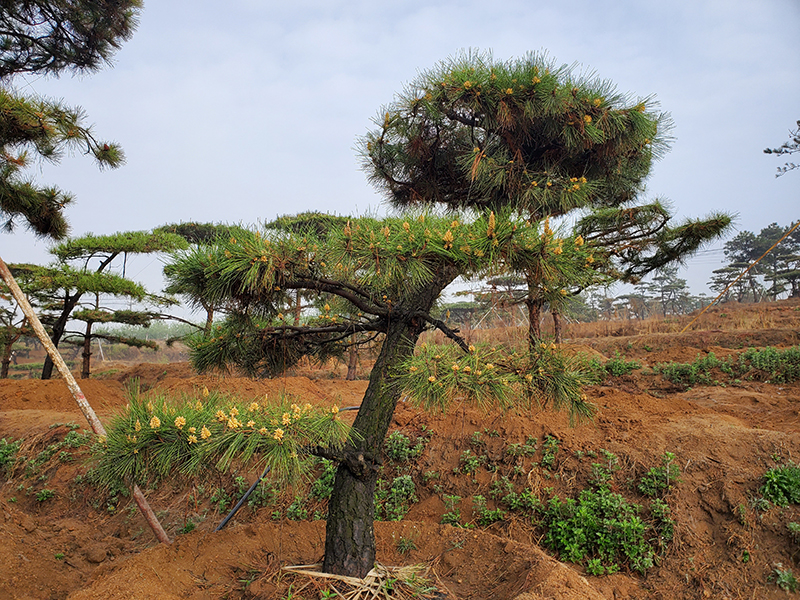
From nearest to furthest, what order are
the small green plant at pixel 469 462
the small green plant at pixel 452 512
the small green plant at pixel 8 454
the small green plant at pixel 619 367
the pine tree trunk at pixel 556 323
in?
1. the pine tree trunk at pixel 556 323
2. the small green plant at pixel 452 512
3. the small green plant at pixel 469 462
4. the small green plant at pixel 8 454
5. the small green plant at pixel 619 367

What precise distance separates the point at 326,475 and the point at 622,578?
7.86ft

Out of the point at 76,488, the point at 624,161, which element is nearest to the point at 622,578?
the point at 624,161

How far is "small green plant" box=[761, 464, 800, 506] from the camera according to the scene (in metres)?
2.88

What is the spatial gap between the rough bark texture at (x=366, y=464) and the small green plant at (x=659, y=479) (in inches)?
83.9

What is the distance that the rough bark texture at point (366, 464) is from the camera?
2.29 m

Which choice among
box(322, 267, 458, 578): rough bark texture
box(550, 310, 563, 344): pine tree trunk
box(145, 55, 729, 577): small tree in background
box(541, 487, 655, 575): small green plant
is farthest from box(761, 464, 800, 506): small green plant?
A: box(322, 267, 458, 578): rough bark texture

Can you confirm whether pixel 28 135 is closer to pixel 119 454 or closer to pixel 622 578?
pixel 119 454

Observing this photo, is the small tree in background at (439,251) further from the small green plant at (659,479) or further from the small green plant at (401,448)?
the small green plant at (401,448)

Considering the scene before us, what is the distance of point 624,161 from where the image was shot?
3107 mm

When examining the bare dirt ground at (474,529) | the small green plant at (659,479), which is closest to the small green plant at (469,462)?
the bare dirt ground at (474,529)

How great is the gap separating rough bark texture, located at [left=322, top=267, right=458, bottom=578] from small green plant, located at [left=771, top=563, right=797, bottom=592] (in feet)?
7.74

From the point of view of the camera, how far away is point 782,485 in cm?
294

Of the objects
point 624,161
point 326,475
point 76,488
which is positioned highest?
point 624,161

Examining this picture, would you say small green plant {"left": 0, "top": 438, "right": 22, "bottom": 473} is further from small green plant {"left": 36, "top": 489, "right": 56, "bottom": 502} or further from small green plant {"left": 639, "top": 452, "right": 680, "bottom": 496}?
small green plant {"left": 639, "top": 452, "right": 680, "bottom": 496}
